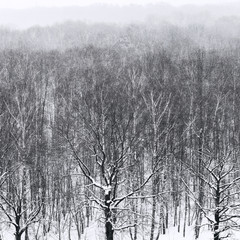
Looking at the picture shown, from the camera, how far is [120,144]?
46.5 ft

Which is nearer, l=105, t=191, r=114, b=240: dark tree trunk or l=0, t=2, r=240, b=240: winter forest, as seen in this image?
l=105, t=191, r=114, b=240: dark tree trunk

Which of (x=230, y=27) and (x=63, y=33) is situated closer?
(x=63, y=33)

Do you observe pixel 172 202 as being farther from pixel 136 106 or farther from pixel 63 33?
pixel 63 33

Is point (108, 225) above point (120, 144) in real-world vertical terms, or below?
below

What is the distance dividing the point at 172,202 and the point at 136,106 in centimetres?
827

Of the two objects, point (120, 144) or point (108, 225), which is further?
point (120, 144)

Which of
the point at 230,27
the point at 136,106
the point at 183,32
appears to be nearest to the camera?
the point at 136,106

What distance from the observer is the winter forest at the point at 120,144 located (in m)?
14.2

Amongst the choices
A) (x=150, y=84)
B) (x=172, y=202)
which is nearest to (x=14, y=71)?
(x=150, y=84)

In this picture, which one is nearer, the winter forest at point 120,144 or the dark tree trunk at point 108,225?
the dark tree trunk at point 108,225

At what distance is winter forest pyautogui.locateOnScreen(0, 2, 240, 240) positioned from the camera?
14.2 meters

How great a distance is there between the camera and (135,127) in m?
21.5

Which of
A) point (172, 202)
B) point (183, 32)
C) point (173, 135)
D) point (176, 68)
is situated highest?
point (183, 32)

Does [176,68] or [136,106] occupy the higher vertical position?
[176,68]
